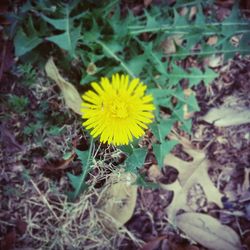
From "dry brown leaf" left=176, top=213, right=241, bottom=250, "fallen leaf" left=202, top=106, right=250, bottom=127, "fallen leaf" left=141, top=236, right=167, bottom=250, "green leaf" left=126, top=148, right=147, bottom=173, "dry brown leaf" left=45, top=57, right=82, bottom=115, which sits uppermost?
"dry brown leaf" left=45, top=57, right=82, bottom=115

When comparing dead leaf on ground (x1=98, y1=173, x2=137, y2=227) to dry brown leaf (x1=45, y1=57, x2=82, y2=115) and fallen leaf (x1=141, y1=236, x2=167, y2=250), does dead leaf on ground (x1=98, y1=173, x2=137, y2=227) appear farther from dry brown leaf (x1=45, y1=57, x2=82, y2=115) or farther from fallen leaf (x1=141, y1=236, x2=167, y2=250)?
dry brown leaf (x1=45, y1=57, x2=82, y2=115)

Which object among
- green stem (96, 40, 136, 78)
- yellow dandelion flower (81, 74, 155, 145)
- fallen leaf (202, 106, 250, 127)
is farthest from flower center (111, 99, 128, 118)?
fallen leaf (202, 106, 250, 127)

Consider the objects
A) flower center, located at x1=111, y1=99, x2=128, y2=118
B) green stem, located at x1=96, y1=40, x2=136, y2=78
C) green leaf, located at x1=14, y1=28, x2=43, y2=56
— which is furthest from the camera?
green stem, located at x1=96, y1=40, x2=136, y2=78

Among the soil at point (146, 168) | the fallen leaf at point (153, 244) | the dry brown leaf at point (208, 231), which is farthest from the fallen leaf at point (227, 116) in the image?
the fallen leaf at point (153, 244)

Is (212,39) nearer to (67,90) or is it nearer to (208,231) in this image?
(67,90)

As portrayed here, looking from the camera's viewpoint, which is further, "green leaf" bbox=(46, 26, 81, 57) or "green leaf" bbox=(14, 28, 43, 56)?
"green leaf" bbox=(14, 28, 43, 56)

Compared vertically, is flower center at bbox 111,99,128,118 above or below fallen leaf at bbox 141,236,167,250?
above

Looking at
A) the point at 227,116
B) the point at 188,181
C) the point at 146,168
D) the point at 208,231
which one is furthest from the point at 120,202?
the point at 227,116
